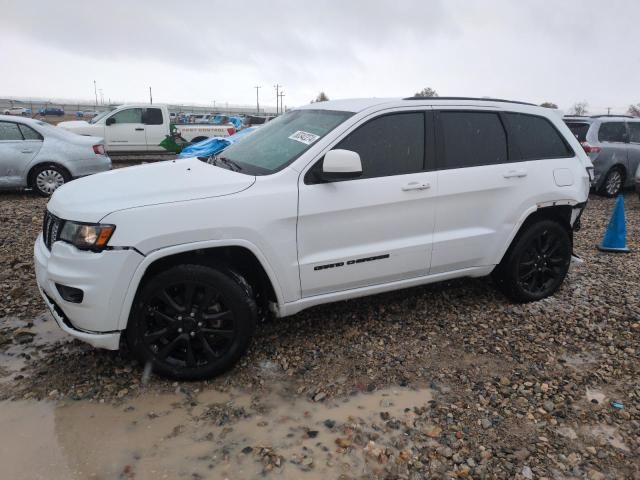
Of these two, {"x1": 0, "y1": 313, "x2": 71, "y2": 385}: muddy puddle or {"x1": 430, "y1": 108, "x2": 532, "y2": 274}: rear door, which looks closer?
{"x1": 0, "y1": 313, "x2": 71, "y2": 385}: muddy puddle

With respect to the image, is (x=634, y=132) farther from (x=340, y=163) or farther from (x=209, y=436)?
(x=209, y=436)

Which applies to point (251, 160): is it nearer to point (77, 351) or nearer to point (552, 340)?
point (77, 351)

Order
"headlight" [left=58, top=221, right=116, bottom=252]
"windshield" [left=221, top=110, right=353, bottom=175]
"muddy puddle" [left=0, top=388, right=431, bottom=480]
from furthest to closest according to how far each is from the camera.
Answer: "windshield" [left=221, top=110, right=353, bottom=175], "headlight" [left=58, top=221, right=116, bottom=252], "muddy puddle" [left=0, top=388, right=431, bottom=480]

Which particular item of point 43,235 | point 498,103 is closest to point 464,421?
point 498,103

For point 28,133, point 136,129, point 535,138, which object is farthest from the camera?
point 136,129

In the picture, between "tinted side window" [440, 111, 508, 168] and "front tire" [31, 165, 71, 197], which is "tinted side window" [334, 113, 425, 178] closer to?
"tinted side window" [440, 111, 508, 168]

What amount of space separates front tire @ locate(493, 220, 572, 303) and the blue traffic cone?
2.18 metres

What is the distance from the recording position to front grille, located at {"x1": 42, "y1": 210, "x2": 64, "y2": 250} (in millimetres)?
2977

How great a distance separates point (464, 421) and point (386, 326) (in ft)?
3.97

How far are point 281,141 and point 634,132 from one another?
9.59m

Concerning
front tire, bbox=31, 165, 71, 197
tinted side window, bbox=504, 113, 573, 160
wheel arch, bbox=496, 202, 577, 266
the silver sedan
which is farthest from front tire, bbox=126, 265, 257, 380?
the silver sedan

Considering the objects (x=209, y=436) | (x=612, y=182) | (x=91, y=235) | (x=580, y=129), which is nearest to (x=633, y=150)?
(x=612, y=182)

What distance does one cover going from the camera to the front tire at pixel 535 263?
4.16 meters

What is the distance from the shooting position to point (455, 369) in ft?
11.1
